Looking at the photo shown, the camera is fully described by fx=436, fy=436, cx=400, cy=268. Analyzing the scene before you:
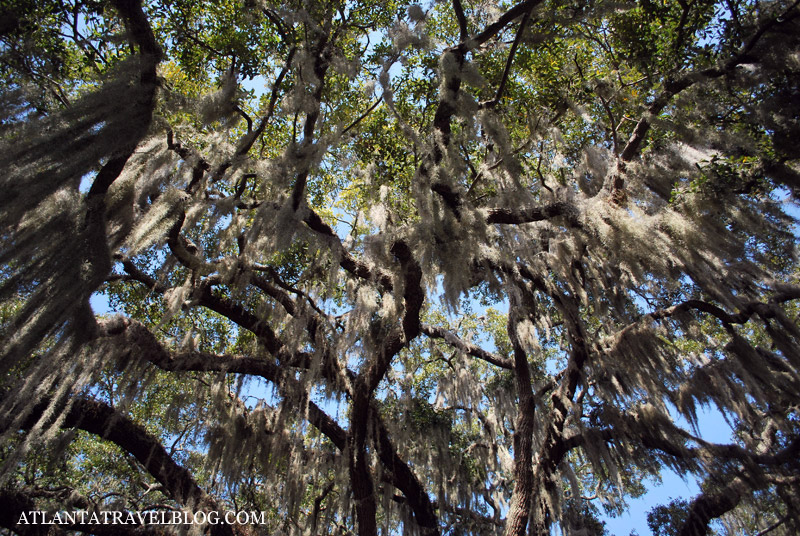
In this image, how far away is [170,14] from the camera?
504 centimetres

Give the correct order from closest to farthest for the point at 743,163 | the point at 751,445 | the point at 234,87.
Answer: the point at 743,163 → the point at 234,87 → the point at 751,445

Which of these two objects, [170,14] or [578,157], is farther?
[578,157]

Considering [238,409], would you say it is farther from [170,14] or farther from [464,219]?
[170,14]

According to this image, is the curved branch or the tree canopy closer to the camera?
the tree canopy

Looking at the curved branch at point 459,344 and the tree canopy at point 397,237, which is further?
the curved branch at point 459,344

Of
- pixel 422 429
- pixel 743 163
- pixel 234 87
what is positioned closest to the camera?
pixel 743 163

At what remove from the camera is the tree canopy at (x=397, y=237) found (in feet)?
11.2

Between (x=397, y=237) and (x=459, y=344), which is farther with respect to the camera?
(x=459, y=344)

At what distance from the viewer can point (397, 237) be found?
416 centimetres

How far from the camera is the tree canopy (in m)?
3.42

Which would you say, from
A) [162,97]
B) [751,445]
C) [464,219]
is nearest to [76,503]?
[162,97]

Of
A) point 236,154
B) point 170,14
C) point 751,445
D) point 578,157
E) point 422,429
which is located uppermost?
point 170,14

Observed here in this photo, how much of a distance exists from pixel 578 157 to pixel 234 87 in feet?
14.7

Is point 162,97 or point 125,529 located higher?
point 162,97
